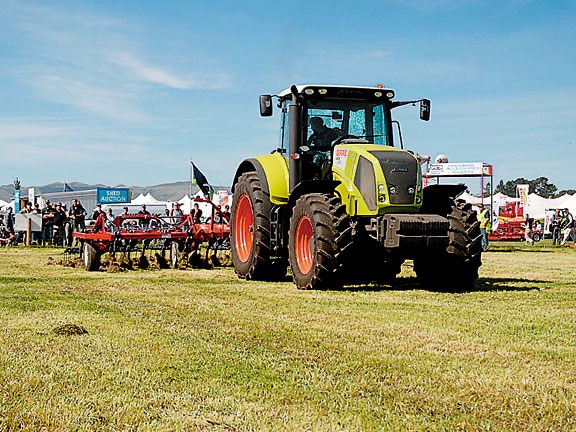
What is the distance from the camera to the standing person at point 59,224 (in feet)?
90.5

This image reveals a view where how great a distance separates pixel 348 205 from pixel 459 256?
5.43 feet

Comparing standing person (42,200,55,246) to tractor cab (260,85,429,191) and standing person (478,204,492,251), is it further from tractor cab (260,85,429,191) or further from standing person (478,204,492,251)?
tractor cab (260,85,429,191)

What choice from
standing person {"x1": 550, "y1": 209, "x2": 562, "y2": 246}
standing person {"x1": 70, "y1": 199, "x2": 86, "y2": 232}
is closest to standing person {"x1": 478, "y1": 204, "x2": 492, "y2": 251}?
standing person {"x1": 550, "y1": 209, "x2": 562, "y2": 246}

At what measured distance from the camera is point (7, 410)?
4.49 meters

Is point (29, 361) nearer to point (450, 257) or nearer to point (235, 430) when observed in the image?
point (235, 430)

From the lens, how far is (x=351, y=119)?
39.3ft

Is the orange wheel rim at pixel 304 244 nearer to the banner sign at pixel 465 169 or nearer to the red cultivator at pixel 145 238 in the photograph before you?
the red cultivator at pixel 145 238

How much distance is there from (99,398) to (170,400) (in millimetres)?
419

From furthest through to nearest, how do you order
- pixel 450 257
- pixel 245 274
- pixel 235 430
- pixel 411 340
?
pixel 245 274 < pixel 450 257 < pixel 411 340 < pixel 235 430

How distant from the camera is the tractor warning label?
1130cm

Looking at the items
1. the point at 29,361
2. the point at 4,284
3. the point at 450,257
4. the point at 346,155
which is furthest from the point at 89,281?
the point at 29,361

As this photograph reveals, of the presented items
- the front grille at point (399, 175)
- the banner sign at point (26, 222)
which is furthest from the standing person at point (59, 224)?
the front grille at point (399, 175)

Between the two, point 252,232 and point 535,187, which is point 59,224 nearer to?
point 252,232

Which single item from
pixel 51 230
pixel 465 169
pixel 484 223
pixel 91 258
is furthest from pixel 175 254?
pixel 465 169
